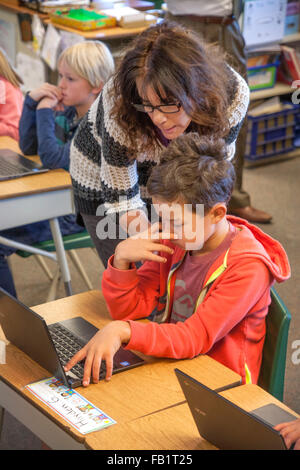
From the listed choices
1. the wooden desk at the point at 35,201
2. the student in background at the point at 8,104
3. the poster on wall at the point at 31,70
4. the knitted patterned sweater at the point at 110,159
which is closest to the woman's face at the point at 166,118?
the knitted patterned sweater at the point at 110,159

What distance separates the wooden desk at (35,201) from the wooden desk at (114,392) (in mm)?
917

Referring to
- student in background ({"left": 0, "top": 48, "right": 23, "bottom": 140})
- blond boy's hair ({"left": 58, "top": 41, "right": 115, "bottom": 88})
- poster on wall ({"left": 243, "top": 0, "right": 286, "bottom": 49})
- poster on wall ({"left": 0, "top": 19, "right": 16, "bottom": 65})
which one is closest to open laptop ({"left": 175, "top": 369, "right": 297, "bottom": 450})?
blond boy's hair ({"left": 58, "top": 41, "right": 115, "bottom": 88})

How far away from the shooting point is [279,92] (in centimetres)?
441

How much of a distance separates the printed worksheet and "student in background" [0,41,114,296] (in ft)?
3.94

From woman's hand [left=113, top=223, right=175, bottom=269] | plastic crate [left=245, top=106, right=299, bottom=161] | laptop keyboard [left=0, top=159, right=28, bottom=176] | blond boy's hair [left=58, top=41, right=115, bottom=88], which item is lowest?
plastic crate [left=245, top=106, right=299, bottom=161]

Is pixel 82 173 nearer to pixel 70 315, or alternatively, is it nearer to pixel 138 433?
pixel 70 315

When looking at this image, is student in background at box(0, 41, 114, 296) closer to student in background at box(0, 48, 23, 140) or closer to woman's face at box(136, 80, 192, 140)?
student in background at box(0, 48, 23, 140)

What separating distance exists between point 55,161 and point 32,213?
0.83 ft

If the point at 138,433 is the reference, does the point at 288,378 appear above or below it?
below

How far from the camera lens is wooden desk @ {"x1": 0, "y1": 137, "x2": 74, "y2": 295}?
2.33 m

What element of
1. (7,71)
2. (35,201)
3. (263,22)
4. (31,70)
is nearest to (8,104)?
(7,71)

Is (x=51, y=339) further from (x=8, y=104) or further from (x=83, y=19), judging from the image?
(x=83, y=19)

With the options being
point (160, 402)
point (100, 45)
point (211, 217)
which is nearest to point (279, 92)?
point (100, 45)

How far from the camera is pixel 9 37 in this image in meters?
4.10
